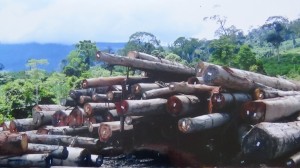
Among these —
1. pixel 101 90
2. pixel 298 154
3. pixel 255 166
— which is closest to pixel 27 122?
pixel 101 90

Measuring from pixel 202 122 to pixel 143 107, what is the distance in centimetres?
89

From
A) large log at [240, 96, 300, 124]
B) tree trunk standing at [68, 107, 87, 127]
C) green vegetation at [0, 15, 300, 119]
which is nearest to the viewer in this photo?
large log at [240, 96, 300, 124]

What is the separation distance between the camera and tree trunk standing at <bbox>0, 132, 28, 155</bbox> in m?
4.59

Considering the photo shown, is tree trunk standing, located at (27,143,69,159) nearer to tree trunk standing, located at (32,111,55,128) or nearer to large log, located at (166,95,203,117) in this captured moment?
large log, located at (166,95,203,117)

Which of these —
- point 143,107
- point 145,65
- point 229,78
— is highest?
point 145,65

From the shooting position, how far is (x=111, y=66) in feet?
20.8

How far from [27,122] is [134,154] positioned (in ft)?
8.75

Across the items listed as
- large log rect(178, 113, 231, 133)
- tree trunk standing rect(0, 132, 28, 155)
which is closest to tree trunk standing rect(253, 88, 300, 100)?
large log rect(178, 113, 231, 133)

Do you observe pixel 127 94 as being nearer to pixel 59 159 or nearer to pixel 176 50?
pixel 59 159

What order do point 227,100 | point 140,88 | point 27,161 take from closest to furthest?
point 27,161 → point 227,100 → point 140,88

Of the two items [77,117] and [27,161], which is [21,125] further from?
[27,161]

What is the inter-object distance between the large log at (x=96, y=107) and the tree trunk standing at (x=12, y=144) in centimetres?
184

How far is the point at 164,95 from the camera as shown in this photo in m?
5.87

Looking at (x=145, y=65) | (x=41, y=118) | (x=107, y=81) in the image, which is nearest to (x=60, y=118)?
(x=41, y=118)
